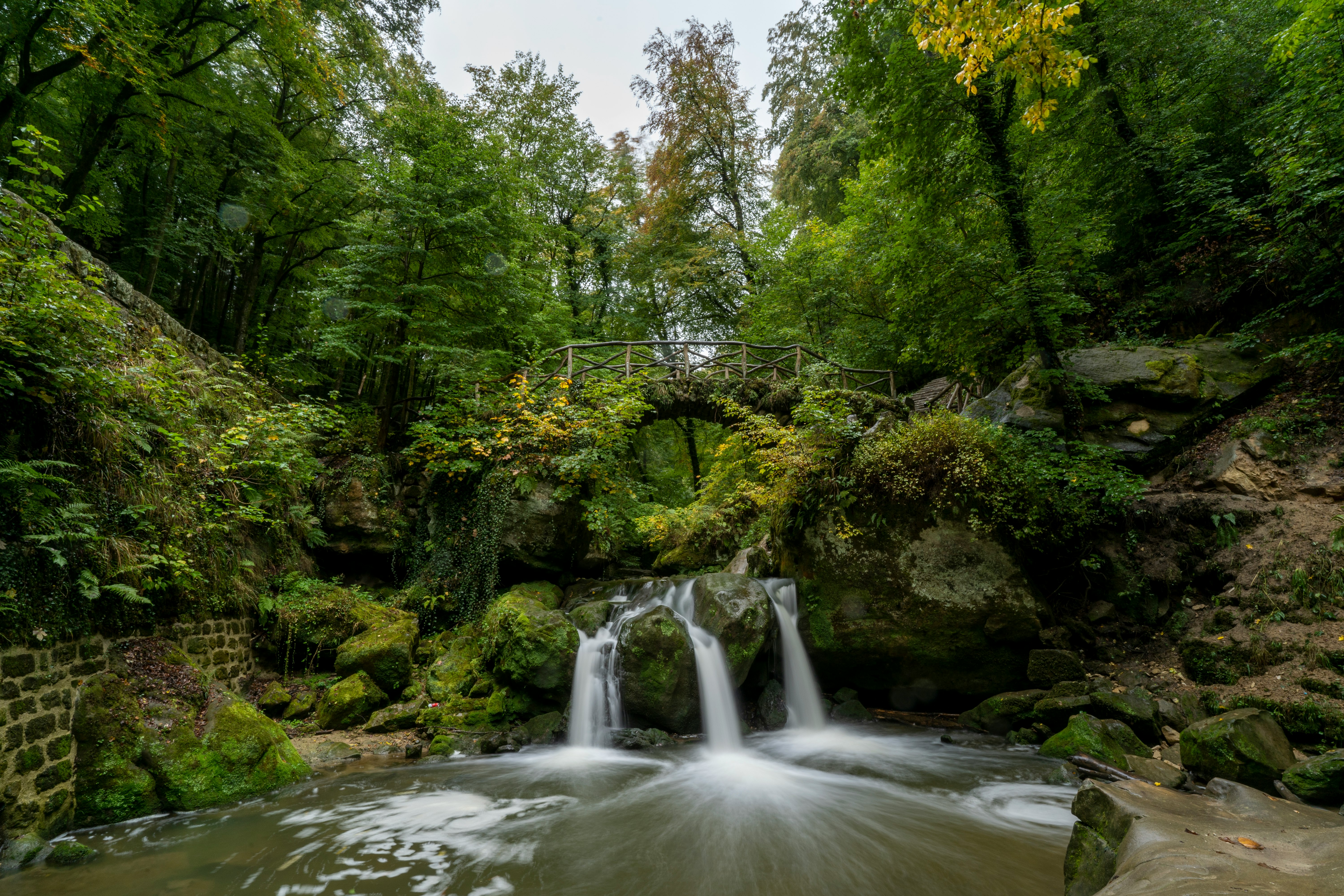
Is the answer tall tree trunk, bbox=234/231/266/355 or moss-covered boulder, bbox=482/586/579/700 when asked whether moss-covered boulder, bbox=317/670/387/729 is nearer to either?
moss-covered boulder, bbox=482/586/579/700

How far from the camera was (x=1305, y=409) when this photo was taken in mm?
6430

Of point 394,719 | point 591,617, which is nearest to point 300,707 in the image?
point 394,719

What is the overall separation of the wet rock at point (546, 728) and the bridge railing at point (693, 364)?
6.39 meters

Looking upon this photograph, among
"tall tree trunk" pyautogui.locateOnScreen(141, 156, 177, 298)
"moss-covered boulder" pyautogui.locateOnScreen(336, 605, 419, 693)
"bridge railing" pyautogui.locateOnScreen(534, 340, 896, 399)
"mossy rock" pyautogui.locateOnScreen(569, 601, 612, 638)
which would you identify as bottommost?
"moss-covered boulder" pyautogui.locateOnScreen(336, 605, 419, 693)

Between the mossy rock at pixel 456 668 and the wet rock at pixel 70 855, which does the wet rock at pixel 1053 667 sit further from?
the wet rock at pixel 70 855

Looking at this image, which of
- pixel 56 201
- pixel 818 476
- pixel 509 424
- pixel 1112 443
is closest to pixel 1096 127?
pixel 1112 443

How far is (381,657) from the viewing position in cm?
709

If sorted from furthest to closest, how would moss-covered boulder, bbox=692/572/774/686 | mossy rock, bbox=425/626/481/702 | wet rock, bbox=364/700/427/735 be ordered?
moss-covered boulder, bbox=692/572/774/686, mossy rock, bbox=425/626/481/702, wet rock, bbox=364/700/427/735

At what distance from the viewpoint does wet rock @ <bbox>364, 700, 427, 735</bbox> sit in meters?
6.45

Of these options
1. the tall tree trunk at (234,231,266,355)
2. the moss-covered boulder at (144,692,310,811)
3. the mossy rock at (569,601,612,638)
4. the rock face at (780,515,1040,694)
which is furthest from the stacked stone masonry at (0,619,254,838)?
the tall tree trunk at (234,231,266,355)

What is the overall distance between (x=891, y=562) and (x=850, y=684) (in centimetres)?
209

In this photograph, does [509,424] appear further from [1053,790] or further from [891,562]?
[1053,790]

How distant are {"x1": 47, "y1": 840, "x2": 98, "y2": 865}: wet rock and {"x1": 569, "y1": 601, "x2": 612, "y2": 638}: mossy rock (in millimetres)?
4796

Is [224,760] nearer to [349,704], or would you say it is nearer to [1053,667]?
[349,704]
